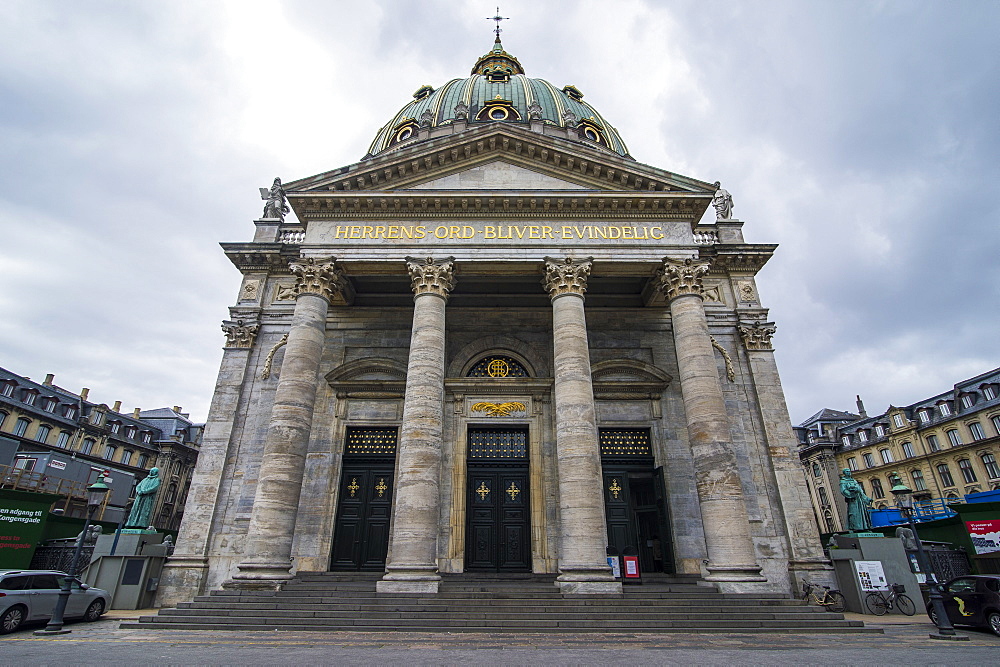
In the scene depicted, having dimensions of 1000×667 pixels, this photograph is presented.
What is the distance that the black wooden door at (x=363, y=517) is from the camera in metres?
16.9

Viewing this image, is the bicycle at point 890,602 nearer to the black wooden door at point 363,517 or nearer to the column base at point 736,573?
the column base at point 736,573

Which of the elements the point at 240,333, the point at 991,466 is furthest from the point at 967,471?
the point at 240,333

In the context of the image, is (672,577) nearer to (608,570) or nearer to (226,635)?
(608,570)

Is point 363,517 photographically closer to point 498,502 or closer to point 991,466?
point 498,502

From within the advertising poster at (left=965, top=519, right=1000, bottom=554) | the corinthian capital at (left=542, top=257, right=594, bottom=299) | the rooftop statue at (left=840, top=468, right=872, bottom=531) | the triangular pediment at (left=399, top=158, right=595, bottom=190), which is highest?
the triangular pediment at (left=399, top=158, right=595, bottom=190)

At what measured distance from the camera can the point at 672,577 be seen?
15.8 meters

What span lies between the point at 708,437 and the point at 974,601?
6.32 m

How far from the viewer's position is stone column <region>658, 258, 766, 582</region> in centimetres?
1318

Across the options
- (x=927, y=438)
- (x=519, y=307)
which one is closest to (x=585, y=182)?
(x=519, y=307)

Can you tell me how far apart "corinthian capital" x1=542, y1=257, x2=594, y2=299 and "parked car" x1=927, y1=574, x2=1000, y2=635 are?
11.5 m

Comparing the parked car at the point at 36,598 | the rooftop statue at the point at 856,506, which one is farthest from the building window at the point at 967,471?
the parked car at the point at 36,598

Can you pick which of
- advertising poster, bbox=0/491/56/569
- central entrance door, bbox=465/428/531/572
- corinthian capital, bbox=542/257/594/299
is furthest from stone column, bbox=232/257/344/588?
advertising poster, bbox=0/491/56/569

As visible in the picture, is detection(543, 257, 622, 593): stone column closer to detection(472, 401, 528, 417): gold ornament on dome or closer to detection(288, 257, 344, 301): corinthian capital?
detection(472, 401, 528, 417): gold ornament on dome

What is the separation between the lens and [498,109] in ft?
117
